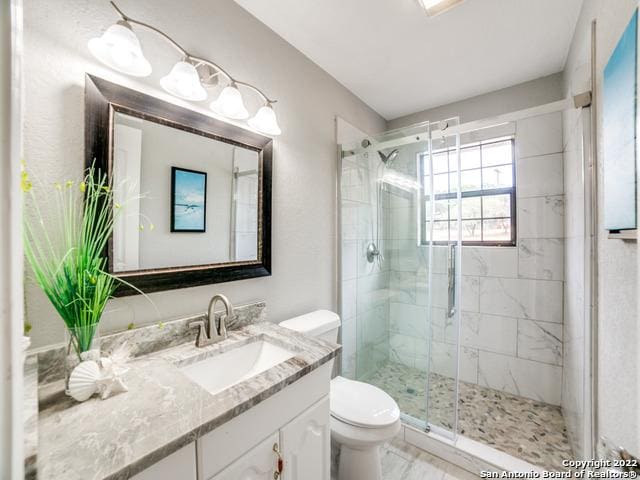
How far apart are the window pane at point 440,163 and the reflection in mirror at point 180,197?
3.88 ft

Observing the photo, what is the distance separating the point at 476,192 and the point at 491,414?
1787 millimetres

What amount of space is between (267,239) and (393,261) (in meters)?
1.14

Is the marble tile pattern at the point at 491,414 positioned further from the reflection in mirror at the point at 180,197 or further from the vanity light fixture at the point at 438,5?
the vanity light fixture at the point at 438,5

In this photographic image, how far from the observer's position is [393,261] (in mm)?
2219

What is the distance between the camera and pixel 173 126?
118 cm

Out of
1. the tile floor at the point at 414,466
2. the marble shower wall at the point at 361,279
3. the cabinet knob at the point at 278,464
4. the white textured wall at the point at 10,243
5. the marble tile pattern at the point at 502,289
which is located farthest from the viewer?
the marble shower wall at the point at 361,279

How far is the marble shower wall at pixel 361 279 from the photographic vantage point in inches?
84.5

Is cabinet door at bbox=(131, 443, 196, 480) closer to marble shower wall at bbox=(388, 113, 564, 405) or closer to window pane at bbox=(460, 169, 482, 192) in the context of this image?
marble shower wall at bbox=(388, 113, 564, 405)

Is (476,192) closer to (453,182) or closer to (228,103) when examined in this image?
(453,182)

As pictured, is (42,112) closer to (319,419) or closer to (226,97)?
(226,97)

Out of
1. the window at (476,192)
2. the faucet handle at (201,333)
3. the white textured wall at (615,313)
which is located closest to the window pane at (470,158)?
the window at (476,192)

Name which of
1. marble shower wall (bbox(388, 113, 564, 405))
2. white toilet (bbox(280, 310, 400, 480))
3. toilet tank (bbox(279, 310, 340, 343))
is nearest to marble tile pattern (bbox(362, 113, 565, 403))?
marble shower wall (bbox(388, 113, 564, 405))

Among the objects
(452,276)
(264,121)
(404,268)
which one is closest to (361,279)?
(404,268)

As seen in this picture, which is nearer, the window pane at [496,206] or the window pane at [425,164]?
the window pane at [425,164]
